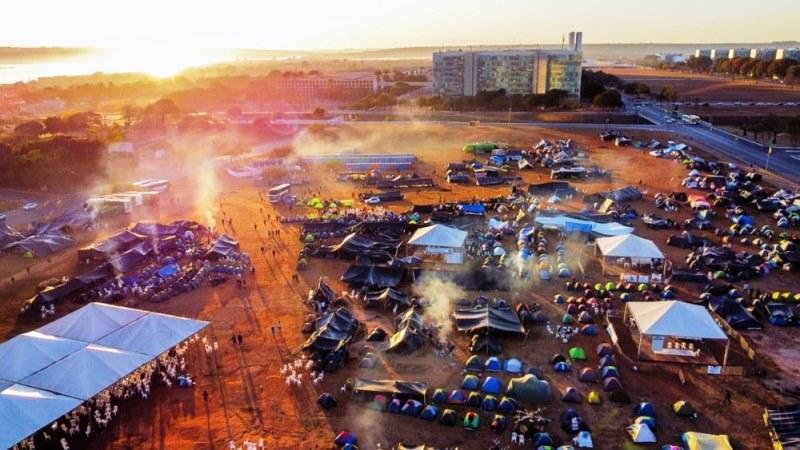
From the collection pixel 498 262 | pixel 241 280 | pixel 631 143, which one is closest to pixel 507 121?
pixel 631 143

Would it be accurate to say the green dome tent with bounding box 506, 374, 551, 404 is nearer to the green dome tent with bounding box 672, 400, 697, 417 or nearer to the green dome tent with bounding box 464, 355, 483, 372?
the green dome tent with bounding box 464, 355, 483, 372

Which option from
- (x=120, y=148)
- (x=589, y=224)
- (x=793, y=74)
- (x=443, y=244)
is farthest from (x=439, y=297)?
(x=793, y=74)

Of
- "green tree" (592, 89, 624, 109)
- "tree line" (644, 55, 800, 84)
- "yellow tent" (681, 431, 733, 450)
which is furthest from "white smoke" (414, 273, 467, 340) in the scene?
"tree line" (644, 55, 800, 84)

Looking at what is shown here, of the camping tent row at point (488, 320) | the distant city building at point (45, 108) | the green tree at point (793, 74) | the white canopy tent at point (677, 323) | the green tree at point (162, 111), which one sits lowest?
the camping tent row at point (488, 320)

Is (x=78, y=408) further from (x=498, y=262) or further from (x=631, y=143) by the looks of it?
(x=631, y=143)

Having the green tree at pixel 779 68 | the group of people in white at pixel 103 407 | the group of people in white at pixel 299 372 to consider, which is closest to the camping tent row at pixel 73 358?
the group of people in white at pixel 103 407

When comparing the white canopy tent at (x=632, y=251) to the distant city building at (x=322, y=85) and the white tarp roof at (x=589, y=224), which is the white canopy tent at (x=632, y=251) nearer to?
the white tarp roof at (x=589, y=224)
